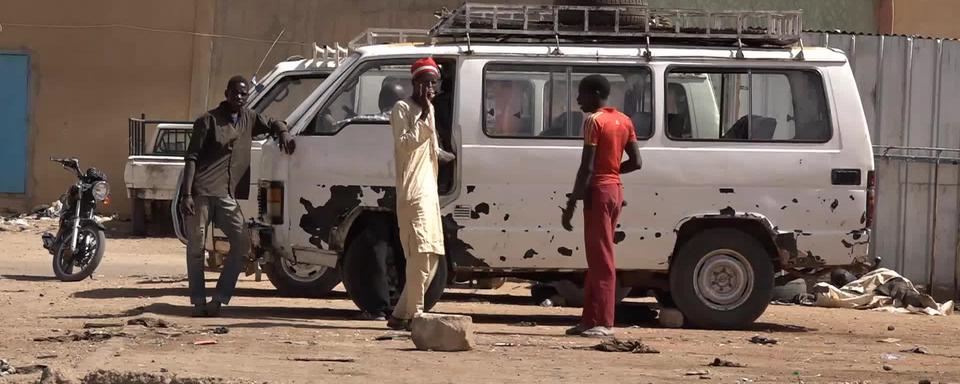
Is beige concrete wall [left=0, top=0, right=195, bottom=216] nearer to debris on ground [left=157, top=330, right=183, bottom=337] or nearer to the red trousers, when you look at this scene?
debris on ground [left=157, top=330, right=183, bottom=337]

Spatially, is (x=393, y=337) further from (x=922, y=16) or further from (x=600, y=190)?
(x=922, y=16)

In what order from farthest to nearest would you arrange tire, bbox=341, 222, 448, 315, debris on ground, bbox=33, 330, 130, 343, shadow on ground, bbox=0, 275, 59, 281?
shadow on ground, bbox=0, 275, 59, 281
tire, bbox=341, 222, 448, 315
debris on ground, bbox=33, 330, 130, 343

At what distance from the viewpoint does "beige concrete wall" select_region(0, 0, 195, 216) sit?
22609mm

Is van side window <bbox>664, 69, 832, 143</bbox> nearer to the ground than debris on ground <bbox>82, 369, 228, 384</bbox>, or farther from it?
farther from it

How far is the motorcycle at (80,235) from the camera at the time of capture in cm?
1448

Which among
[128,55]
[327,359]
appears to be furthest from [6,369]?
[128,55]

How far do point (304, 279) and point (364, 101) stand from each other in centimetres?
255

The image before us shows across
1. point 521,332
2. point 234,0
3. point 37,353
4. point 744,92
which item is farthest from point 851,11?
point 37,353

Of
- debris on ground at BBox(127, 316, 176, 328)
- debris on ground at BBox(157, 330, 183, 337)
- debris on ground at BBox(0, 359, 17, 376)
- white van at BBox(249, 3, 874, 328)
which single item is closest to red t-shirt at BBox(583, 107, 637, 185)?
white van at BBox(249, 3, 874, 328)

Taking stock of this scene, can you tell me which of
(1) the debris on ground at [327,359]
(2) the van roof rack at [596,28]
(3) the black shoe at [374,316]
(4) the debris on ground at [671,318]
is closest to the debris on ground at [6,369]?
(1) the debris on ground at [327,359]

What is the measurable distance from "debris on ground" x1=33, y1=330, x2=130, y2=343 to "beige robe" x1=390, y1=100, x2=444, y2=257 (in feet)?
5.71

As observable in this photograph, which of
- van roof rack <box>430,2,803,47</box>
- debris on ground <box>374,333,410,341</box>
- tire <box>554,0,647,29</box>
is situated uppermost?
tire <box>554,0,647,29</box>

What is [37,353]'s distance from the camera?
9.04 metres

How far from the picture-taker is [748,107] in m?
11.2
